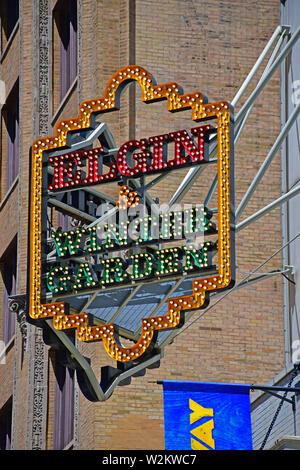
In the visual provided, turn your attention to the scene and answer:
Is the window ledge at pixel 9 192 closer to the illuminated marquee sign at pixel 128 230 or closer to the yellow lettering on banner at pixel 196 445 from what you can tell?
the illuminated marquee sign at pixel 128 230

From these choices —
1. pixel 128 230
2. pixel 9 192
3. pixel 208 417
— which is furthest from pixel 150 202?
pixel 9 192

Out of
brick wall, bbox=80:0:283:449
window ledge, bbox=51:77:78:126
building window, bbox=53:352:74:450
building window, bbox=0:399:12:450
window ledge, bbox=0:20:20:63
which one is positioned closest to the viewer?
brick wall, bbox=80:0:283:449

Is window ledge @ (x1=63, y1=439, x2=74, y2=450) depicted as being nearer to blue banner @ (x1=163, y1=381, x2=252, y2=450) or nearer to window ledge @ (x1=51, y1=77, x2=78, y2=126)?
blue banner @ (x1=163, y1=381, x2=252, y2=450)

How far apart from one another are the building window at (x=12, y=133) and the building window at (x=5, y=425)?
20.3 feet

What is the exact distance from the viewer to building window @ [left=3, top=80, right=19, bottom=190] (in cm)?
4694

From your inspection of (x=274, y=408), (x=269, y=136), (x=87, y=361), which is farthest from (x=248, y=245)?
(x=87, y=361)

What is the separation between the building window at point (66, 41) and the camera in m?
41.7

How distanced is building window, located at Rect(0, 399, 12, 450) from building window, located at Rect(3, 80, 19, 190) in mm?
6198

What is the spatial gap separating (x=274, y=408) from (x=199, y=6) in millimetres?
9943

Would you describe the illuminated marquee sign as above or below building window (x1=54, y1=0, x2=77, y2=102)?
below

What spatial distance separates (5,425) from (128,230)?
629 inches

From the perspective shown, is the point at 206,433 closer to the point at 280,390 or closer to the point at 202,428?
the point at 202,428

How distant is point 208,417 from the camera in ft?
96.0

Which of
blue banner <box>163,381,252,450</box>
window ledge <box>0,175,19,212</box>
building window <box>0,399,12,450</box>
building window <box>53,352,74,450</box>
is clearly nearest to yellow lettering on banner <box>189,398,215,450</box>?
blue banner <box>163,381,252,450</box>
